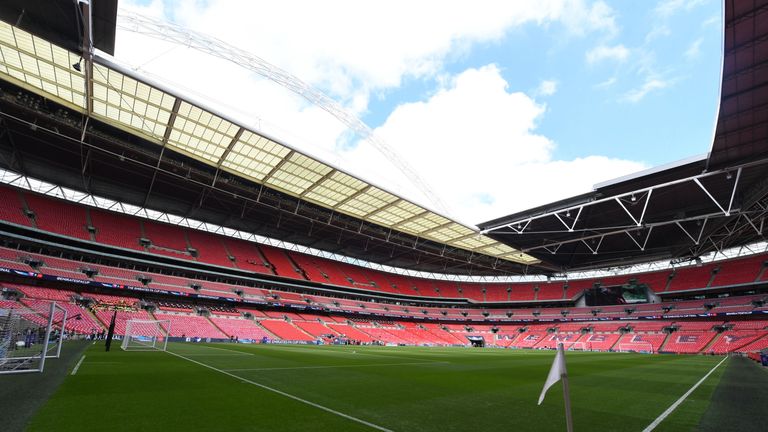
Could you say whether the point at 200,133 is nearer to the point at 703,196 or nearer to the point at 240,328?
the point at 240,328

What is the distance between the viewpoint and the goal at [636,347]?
42191 millimetres

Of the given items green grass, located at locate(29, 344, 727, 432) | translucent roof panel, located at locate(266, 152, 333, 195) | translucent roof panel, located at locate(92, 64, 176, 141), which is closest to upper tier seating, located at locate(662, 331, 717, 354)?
green grass, located at locate(29, 344, 727, 432)

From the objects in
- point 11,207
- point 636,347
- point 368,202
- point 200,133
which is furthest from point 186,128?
point 636,347

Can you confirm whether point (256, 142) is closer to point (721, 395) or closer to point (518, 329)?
point (721, 395)

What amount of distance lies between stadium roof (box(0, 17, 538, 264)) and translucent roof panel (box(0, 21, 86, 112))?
3 cm

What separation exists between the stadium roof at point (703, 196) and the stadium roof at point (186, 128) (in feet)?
36.6

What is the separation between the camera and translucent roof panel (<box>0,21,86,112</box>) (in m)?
17.1

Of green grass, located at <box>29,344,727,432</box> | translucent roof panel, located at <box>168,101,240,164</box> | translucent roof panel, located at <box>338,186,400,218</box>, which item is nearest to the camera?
green grass, located at <box>29,344,727,432</box>

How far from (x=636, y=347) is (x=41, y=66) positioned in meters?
61.5

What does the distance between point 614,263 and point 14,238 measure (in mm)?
71302

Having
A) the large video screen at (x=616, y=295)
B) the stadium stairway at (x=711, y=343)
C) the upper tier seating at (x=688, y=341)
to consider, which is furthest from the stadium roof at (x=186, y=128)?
the large video screen at (x=616, y=295)

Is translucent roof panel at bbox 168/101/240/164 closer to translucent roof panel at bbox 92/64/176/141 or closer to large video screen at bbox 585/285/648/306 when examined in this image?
translucent roof panel at bbox 92/64/176/141

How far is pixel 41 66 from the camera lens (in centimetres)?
1880

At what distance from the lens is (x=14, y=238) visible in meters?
29.3
